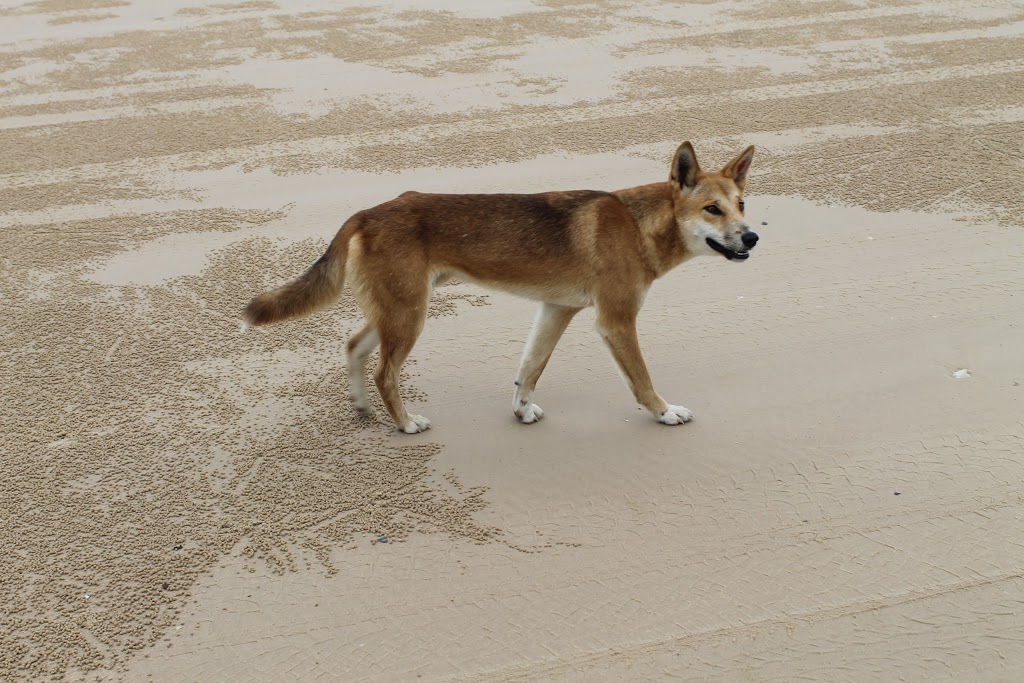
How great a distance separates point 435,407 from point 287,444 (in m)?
0.87

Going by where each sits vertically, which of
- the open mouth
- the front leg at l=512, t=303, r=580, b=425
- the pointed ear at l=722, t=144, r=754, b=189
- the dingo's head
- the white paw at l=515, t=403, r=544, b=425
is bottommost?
the white paw at l=515, t=403, r=544, b=425

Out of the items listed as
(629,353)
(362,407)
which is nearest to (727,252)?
(629,353)

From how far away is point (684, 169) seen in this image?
17.4 feet

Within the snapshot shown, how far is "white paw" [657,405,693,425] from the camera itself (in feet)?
17.9

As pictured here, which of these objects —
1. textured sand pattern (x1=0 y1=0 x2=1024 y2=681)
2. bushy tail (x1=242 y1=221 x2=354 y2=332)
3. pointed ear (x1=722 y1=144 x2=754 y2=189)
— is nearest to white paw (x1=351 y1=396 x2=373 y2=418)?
textured sand pattern (x1=0 y1=0 x2=1024 y2=681)

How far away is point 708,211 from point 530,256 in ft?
3.15

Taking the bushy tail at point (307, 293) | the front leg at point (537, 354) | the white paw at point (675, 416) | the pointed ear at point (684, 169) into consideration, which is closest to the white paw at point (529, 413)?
the front leg at point (537, 354)

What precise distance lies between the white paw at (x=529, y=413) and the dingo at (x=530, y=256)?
75mm

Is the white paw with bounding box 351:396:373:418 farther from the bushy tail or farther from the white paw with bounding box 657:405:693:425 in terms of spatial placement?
the white paw with bounding box 657:405:693:425

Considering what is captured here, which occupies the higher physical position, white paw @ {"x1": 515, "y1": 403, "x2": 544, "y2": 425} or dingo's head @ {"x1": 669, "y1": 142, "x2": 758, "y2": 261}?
dingo's head @ {"x1": 669, "y1": 142, "x2": 758, "y2": 261}

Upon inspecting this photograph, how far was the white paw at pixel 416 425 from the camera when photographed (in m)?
5.44

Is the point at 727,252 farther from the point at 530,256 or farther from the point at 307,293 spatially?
the point at 307,293

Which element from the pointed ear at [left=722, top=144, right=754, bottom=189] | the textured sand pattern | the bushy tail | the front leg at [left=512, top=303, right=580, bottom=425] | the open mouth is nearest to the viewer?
the textured sand pattern

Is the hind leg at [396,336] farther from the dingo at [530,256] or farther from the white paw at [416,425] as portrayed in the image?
the white paw at [416,425]
